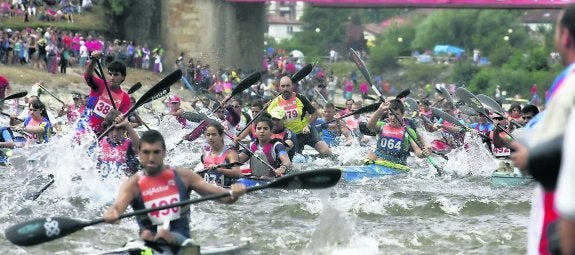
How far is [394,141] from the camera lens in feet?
45.6

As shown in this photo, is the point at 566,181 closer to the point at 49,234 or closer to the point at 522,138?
the point at 522,138

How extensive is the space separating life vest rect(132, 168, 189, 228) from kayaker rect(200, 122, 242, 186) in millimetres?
3558

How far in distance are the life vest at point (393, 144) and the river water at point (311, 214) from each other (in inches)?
12.6

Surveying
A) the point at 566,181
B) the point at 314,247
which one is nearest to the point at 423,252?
the point at 314,247

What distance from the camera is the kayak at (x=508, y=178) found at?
14.0 meters

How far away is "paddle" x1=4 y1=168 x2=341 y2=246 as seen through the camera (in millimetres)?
6258

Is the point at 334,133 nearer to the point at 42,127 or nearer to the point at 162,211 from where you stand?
the point at 42,127

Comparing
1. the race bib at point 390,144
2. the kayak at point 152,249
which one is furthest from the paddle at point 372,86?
the kayak at point 152,249

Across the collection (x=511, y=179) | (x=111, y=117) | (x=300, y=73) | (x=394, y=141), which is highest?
(x=300, y=73)

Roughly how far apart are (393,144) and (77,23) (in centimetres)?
2315

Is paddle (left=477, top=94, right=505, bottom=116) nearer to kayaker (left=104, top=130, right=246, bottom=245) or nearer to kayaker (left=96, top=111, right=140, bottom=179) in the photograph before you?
kayaker (left=96, top=111, right=140, bottom=179)

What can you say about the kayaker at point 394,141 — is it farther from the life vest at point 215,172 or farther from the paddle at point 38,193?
the paddle at point 38,193

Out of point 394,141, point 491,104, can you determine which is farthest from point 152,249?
point 491,104

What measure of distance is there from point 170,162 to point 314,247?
293 inches
